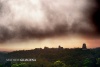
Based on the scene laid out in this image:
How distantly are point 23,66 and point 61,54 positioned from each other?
43151mm

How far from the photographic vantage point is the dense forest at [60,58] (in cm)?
12725

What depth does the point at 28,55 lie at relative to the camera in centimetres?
16512

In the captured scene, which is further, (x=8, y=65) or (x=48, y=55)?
(x=48, y=55)

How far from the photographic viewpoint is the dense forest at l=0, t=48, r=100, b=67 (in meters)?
127

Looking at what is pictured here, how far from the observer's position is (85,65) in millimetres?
126812

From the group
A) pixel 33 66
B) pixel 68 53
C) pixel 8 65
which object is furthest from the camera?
pixel 68 53

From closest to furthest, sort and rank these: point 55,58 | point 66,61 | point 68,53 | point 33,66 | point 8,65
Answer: point 33,66 < point 8,65 < point 66,61 < point 55,58 < point 68,53

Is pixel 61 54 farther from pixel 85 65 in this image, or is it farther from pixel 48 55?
pixel 85 65

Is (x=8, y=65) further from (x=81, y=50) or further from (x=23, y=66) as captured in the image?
(x=81, y=50)

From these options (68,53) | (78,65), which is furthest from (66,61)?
(68,53)

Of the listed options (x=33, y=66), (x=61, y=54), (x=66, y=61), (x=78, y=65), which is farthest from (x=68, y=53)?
(x=33, y=66)

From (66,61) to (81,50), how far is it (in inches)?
1291

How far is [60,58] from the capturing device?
152 m

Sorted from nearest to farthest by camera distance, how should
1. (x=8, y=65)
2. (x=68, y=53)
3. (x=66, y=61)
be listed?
(x=8, y=65) → (x=66, y=61) → (x=68, y=53)
